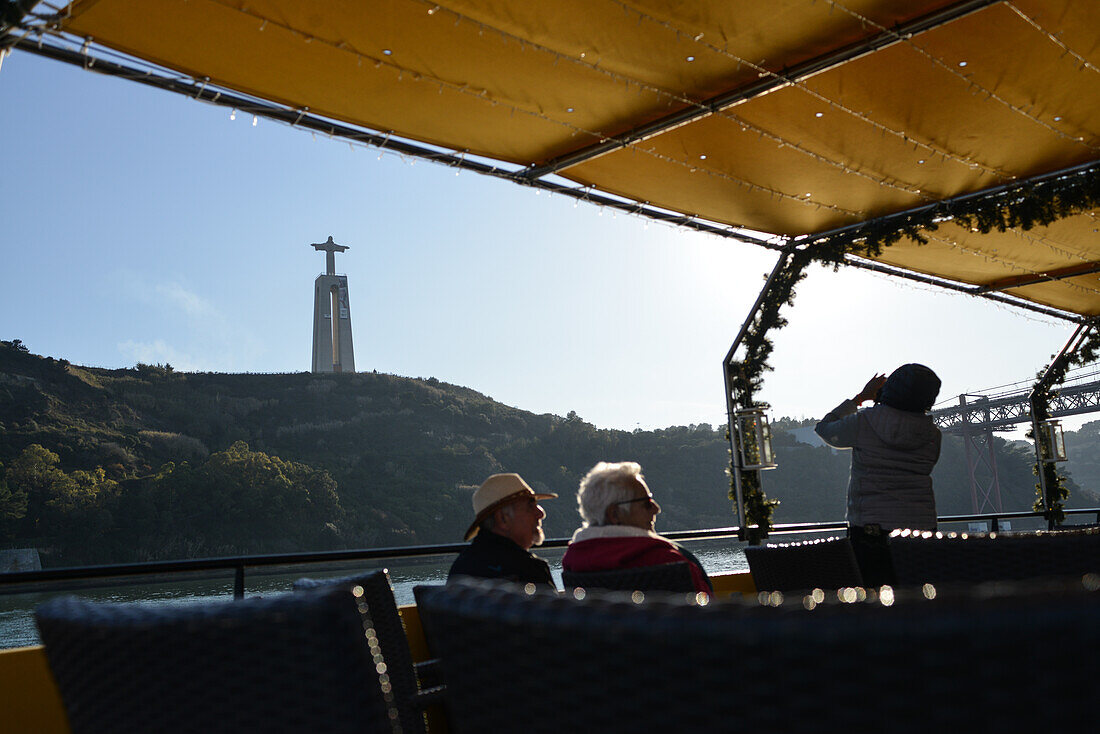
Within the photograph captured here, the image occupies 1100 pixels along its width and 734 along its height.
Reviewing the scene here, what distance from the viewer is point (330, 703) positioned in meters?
0.83

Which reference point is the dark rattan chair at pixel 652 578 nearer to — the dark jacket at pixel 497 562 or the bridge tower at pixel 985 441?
the dark jacket at pixel 497 562

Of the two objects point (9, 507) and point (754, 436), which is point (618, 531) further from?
point (9, 507)

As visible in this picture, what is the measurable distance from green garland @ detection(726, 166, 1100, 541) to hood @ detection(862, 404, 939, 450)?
2742 mm

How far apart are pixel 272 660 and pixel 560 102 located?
12.8 ft

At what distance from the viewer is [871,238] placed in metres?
6.62

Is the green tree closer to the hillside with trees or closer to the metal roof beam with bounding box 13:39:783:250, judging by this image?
the hillside with trees

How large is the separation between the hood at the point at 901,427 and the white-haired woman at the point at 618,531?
1.38m

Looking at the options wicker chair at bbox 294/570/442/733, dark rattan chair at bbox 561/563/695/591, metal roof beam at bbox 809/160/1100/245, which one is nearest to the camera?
wicker chair at bbox 294/570/442/733

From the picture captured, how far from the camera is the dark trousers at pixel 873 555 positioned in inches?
131

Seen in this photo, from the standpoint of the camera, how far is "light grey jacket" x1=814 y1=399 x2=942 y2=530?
11.8 feet

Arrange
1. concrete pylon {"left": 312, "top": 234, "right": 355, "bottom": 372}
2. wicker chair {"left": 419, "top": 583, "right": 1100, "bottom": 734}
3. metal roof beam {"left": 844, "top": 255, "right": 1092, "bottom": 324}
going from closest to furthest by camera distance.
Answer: wicker chair {"left": 419, "top": 583, "right": 1100, "bottom": 734}
metal roof beam {"left": 844, "top": 255, "right": 1092, "bottom": 324}
concrete pylon {"left": 312, "top": 234, "right": 355, "bottom": 372}

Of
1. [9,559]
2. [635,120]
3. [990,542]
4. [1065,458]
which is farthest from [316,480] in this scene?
[990,542]

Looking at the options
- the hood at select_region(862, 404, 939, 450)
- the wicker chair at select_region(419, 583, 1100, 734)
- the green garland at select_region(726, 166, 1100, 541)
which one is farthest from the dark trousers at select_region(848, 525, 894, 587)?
the wicker chair at select_region(419, 583, 1100, 734)

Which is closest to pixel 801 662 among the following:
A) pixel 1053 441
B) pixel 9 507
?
pixel 1053 441
